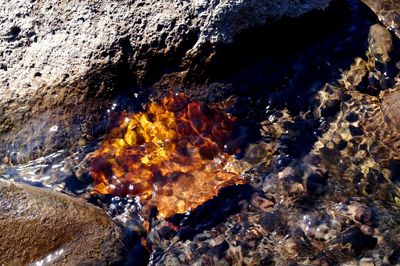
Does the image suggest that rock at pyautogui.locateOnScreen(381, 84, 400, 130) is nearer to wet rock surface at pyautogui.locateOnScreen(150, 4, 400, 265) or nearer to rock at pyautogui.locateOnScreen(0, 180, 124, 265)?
wet rock surface at pyautogui.locateOnScreen(150, 4, 400, 265)

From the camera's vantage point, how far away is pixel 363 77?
4887 millimetres

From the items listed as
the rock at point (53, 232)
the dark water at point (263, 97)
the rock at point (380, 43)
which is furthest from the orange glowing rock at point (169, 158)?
the rock at point (380, 43)

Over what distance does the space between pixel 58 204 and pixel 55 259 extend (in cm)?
41

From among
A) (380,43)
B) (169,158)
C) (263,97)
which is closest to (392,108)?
(380,43)

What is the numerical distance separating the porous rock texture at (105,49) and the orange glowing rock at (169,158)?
29cm

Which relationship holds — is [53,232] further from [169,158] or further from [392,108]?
[392,108]

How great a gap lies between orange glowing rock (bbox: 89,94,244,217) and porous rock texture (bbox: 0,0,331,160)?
11.5 inches

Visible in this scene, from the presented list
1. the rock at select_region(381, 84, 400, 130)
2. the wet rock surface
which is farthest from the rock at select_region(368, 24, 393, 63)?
the rock at select_region(381, 84, 400, 130)

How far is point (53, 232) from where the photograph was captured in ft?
12.8

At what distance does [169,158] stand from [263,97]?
94 centimetres

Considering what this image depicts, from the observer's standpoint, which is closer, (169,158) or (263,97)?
(169,158)

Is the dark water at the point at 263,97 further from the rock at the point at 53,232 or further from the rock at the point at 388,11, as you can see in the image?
the rock at the point at 53,232

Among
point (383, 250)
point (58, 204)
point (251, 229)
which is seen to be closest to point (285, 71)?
point (251, 229)

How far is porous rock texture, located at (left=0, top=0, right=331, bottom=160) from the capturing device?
4695 millimetres
